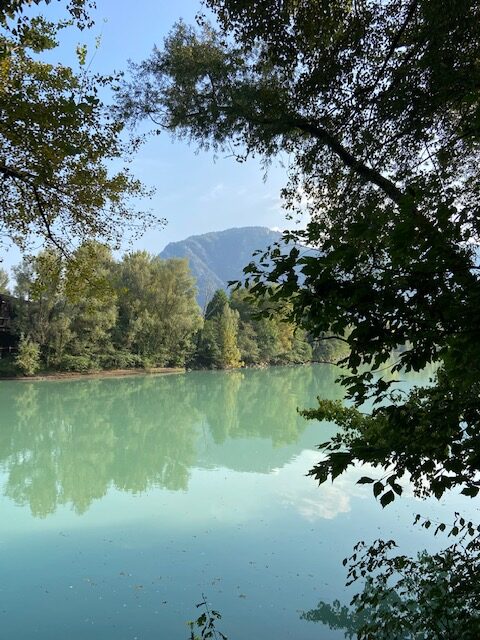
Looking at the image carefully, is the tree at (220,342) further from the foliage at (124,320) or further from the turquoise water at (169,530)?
the turquoise water at (169,530)

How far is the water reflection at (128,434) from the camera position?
10750 millimetres

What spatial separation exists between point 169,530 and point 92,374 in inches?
1064

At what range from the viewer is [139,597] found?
5453mm

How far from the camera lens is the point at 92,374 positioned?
1303 inches

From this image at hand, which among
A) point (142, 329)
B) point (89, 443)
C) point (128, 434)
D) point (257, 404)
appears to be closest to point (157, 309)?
point (142, 329)

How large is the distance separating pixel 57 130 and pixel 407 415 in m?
3.42

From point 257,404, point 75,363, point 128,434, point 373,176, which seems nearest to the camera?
point 373,176

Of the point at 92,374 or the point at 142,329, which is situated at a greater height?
the point at 142,329

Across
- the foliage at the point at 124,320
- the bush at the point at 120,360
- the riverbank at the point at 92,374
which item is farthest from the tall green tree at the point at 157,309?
the riverbank at the point at 92,374

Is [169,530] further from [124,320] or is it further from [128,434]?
[124,320]

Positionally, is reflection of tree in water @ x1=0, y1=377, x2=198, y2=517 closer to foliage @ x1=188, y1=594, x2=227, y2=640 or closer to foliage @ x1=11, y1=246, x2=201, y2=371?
foliage @ x1=11, y1=246, x2=201, y2=371

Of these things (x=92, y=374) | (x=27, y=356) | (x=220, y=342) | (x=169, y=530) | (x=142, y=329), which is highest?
(x=142, y=329)

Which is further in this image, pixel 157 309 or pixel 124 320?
pixel 157 309

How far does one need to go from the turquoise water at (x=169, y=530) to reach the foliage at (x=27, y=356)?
12.5 metres
